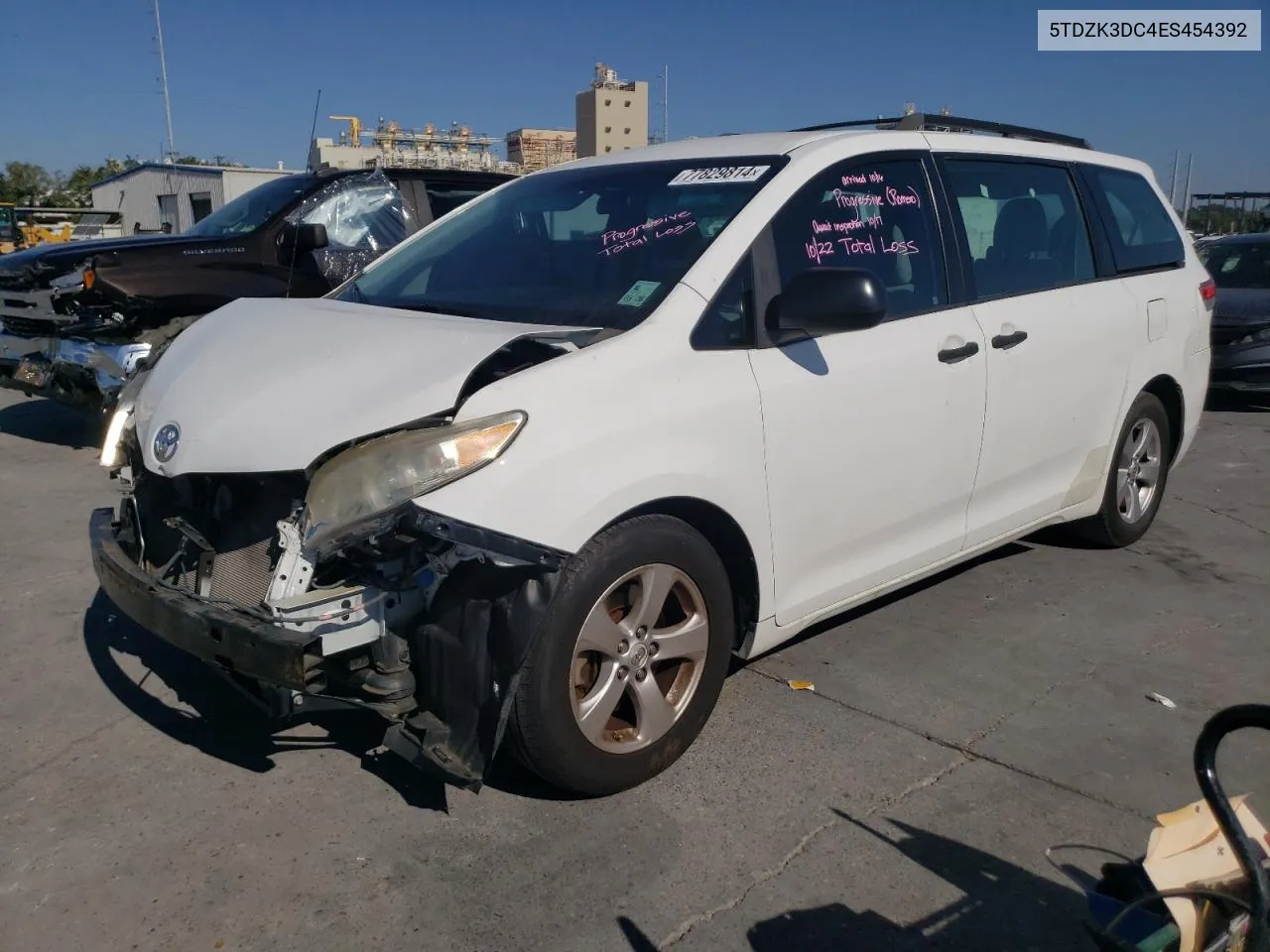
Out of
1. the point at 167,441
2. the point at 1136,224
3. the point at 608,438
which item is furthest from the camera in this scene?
the point at 1136,224

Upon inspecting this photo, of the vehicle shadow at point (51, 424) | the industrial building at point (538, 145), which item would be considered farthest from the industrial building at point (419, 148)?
the vehicle shadow at point (51, 424)

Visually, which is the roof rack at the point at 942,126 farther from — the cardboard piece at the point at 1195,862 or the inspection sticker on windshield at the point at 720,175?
the cardboard piece at the point at 1195,862

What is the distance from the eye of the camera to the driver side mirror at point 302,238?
545 cm

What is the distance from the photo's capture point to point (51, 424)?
860cm

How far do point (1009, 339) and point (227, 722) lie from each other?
321 cm

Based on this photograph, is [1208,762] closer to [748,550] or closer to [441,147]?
[748,550]

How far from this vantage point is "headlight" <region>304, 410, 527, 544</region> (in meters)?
2.57

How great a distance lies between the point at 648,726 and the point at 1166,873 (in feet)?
4.91

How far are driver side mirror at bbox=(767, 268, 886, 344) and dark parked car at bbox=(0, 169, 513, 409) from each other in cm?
410

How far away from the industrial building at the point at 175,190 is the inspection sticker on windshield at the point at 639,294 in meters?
26.6

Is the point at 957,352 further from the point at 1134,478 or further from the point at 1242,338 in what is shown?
the point at 1242,338

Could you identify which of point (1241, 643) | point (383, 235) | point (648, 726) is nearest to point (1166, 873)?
point (648, 726)

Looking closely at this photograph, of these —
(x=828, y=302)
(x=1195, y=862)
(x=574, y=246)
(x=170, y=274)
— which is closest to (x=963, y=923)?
(x=1195, y=862)

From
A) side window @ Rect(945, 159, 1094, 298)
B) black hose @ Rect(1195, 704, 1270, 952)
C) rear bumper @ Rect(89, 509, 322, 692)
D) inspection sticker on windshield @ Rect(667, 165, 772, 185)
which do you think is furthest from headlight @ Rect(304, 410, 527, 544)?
side window @ Rect(945, 159, 1094, 298)
